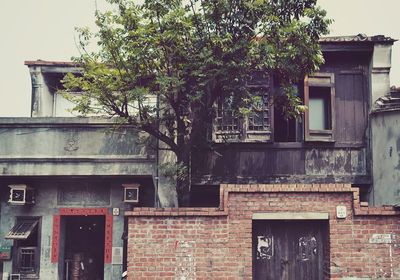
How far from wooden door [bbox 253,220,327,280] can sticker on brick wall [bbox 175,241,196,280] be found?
133cm

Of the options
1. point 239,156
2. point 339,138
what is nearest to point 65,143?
point 239,156

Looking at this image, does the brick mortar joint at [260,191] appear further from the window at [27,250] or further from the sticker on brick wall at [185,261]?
the window at [27,250]

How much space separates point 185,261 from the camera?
9969mm

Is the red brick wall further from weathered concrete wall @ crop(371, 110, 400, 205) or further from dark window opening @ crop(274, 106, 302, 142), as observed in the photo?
dark window opening @ crop(274, 106, 302, 142)

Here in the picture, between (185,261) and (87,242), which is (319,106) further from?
(87,242)

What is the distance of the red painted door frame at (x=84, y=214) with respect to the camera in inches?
557

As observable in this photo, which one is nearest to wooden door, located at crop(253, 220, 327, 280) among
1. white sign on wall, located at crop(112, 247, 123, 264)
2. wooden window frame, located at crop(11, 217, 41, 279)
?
white sign on wall, located at crop(112, 247, 123, 264)

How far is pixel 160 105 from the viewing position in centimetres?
1346

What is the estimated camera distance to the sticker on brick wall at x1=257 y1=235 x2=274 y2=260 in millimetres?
10406

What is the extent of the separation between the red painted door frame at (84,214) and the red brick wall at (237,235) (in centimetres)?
441

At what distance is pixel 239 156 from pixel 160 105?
2.57m

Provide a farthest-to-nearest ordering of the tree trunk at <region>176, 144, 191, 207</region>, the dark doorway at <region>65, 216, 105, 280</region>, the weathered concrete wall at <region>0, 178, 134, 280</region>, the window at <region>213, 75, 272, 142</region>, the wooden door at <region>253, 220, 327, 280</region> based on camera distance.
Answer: the dark doorway at <region>65, 216, 105, 280</region> → the weathered concrete wall at <region>0, 178, 134, 280</region> → the window at <region>213, 75, 272, 142</region> → the tree trunk at <region>176, 144, 191, 207</region> → the wooden door at <region>253, 220, 327, 280</region>

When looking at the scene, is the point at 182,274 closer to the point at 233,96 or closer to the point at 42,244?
the point at 233,96

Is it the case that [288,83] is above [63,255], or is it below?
above
